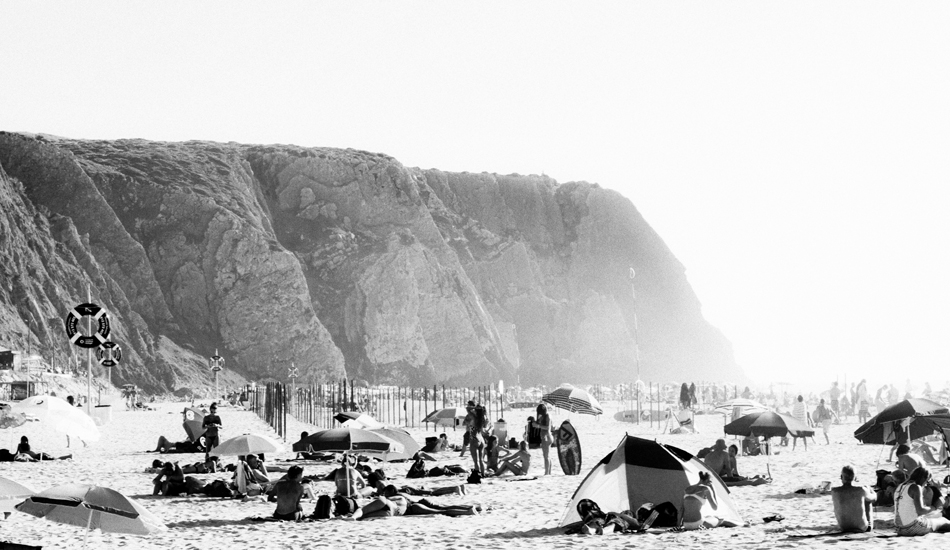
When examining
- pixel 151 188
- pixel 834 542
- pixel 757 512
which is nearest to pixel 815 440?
pixel 757 512

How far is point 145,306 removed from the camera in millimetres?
70188

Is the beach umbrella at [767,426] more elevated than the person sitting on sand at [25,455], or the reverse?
the beach umbrella at [767,426]

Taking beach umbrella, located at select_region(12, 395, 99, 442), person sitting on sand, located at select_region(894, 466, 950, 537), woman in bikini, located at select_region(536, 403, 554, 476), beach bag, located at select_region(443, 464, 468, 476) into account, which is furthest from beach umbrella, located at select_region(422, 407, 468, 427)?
person sitting on sand, located at select_region(894, 466, 950, 537)

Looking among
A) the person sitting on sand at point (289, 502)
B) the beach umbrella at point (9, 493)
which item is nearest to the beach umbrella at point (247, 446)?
the person sitting on sand at point (289, 502)

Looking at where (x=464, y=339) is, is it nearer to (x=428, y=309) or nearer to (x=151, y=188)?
(x=428, y=309)

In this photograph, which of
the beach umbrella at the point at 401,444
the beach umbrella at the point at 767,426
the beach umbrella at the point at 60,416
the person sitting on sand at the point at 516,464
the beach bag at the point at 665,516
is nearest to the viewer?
the beach bag at the point at 665,516

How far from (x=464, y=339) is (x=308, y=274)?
12.7 meters

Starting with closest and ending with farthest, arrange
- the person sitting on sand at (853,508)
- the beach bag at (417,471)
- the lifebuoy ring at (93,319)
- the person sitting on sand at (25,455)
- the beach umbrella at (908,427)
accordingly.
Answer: the person sitting on sand at (853,508)
the beach umbrella at (908,427)
the beach bag at (417,471)
the person sitting on sand at (25,455)
the lifebuoy ring at (93,319)

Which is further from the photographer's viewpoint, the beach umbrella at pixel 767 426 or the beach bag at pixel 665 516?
the beach umbrella at pixel 767 426

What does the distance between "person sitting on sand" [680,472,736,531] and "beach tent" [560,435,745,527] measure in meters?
0.24

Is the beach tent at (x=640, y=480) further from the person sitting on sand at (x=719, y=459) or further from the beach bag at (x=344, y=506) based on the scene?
the person sitting on sand at (x=719, y=459)

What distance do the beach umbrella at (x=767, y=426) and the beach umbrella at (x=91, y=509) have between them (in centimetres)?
1136

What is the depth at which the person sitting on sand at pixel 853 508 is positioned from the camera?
37.0ft

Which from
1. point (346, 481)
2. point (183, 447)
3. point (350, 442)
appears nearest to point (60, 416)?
point (183, 447)
